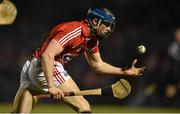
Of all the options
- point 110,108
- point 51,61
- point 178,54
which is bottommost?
point 110,108

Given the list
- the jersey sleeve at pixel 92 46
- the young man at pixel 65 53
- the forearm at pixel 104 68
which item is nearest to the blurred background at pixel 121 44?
the forearm at pixel 104 68

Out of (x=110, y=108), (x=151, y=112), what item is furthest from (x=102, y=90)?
(x=110, y=108)

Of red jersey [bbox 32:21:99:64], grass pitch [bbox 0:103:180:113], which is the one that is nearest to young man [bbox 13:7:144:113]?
red jersey [bbox 32:21:99:64]

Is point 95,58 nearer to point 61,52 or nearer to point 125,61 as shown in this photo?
point 61,52

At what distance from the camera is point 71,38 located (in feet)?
27.9

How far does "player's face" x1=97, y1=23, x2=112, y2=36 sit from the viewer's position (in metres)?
8.74

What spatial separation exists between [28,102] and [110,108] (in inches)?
266

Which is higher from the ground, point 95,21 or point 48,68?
point 95,21

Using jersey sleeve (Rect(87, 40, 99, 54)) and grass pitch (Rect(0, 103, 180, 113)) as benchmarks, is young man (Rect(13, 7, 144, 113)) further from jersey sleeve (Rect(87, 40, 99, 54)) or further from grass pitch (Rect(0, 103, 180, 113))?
grass pitch (Rect(0, 103, 180, 113))

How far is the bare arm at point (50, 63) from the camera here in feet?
26.8

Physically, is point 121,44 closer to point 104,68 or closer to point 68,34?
point 104,68

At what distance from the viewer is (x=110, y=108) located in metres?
15.5

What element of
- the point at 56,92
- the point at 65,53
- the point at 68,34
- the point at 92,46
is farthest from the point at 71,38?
the point at 56,92

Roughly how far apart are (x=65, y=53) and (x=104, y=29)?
19.6 inches
